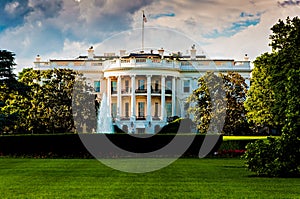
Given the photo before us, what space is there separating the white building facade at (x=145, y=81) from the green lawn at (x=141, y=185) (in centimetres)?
4805

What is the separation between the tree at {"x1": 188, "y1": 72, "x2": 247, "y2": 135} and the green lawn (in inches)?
1187

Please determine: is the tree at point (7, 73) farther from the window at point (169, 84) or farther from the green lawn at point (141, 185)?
the window at point (169, 84)

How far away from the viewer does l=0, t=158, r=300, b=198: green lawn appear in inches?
542

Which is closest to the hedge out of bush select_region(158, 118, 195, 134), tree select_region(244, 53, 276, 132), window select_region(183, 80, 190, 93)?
bush select_region(158, 118, 195, 134)

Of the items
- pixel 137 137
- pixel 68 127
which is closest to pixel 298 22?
pixel 137 137

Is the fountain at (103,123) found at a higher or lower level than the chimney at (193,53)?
lower

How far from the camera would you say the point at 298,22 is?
38.4m

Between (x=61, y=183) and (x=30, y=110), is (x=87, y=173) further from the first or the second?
(x=30, y=110)

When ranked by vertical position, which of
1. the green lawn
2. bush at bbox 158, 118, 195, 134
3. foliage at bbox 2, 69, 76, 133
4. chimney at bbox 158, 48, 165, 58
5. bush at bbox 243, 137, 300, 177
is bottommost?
the green lawn

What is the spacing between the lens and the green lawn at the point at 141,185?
45.2 feet

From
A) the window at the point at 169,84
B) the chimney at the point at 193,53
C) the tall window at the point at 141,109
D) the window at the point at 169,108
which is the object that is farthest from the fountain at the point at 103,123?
the chimney at the point at 193,53

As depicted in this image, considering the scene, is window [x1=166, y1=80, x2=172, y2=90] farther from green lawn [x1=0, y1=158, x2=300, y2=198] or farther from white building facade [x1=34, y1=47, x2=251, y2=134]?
green lawn [x1=0, y1=158, x2=300, y2=198]

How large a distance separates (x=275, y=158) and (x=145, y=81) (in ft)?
179

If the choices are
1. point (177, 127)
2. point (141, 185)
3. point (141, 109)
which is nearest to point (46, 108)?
point (177, 127)
